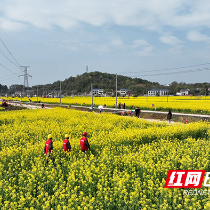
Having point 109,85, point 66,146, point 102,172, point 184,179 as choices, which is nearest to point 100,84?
point 109,85

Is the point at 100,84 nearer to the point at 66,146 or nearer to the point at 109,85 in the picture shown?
the point at 109,85

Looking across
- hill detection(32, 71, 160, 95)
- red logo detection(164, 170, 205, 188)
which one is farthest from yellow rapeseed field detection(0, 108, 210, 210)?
hill detection(32, 71, 160, 95)

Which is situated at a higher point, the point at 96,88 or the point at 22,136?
the point at 96,88

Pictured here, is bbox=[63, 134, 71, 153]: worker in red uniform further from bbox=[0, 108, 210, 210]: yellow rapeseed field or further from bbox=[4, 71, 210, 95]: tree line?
bbox=[4, 71, 210, 95]: tree line

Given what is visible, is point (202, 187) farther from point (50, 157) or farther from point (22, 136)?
point (22, 136)

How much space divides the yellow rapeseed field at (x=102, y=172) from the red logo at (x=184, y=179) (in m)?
0.22

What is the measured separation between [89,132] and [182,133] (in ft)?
19.5

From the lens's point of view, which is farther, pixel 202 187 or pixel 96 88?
pixel 96 88

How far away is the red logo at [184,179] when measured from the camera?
5187mm

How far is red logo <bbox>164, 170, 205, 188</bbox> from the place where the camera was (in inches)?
204

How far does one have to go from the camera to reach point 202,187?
16.3ft

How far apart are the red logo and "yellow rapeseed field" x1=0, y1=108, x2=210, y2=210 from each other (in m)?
0.22

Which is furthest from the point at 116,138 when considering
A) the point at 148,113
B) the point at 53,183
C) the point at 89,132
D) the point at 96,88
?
the point at 96,88

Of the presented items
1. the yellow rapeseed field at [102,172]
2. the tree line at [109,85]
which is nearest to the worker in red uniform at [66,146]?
the yellow rapeseed field at [102,172]
